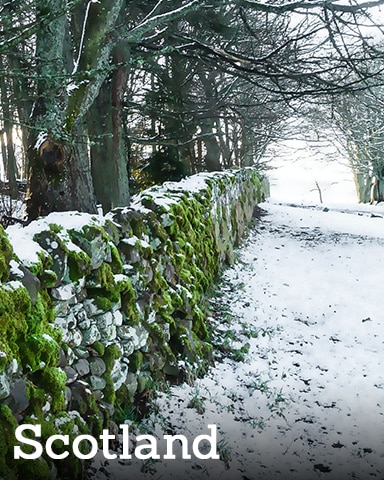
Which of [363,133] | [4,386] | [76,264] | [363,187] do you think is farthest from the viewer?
[363,187]

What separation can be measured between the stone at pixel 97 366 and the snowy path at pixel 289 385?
1.94 ft

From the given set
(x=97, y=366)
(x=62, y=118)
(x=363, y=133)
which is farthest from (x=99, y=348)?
(x=363, y=133)

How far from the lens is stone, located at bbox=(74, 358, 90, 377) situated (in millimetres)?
2717

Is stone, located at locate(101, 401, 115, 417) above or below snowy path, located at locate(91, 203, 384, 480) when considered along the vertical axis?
above

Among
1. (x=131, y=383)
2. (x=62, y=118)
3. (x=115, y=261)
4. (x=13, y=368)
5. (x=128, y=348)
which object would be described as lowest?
(x=131, y=383)

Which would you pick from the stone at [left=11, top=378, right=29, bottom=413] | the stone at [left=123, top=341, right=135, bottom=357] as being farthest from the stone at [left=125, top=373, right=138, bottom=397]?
the stone at [left=11, top=378, right=29, bottom=413]

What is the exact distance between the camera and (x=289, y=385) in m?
4.23

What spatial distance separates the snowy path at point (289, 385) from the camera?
3.19m

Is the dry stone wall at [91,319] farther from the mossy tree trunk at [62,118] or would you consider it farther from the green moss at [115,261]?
the mossy tree trunk at [62,118]

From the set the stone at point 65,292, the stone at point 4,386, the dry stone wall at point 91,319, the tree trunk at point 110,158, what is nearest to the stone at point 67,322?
the dry stone wall at point 91,319

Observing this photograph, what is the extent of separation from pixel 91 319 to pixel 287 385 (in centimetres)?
227

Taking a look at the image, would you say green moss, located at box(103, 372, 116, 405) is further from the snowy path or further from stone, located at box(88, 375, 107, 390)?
the snowy path

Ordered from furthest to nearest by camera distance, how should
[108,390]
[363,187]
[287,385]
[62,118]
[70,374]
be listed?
[363,187], [62,118], [287,385], [108,390], [70,374]

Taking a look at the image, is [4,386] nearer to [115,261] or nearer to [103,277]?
[103,277]
